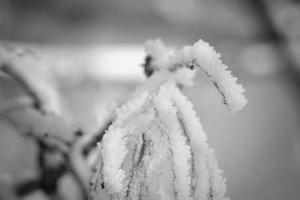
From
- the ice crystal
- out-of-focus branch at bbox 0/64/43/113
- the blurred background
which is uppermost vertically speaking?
the blurred background

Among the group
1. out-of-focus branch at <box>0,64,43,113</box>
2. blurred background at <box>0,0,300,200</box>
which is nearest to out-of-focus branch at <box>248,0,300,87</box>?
blurred background at <box>0,0,300,200</box>

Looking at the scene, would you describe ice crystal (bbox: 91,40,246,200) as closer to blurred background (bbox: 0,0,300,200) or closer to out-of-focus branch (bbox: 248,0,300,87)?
blurred background (bbox: 0,0,300,200)

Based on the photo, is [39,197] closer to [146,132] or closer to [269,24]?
[146,132]

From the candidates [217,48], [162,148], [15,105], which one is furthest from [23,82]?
[217,48]

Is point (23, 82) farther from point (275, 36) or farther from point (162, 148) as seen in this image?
point (275, 36)

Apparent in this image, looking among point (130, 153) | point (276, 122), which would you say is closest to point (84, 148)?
point (130, 153)

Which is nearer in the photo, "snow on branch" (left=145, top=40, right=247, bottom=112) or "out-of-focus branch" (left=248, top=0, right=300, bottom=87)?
"snow on branch" (left=145, top=40, right=247, bottom=112)

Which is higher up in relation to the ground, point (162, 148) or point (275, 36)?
point (275, 36)
